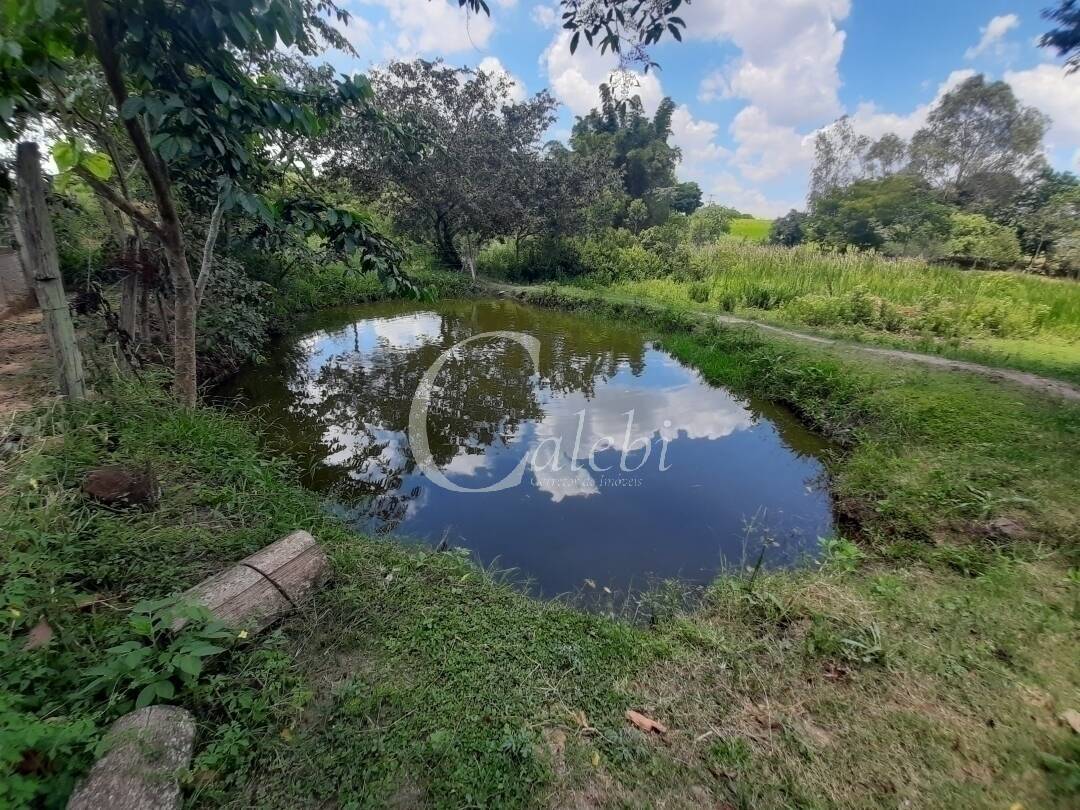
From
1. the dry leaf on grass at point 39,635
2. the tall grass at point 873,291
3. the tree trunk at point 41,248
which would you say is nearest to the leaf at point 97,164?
the tree trunk at point 41,248

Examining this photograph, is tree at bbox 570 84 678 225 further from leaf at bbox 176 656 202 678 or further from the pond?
leaf at bbox 176 656 202 678

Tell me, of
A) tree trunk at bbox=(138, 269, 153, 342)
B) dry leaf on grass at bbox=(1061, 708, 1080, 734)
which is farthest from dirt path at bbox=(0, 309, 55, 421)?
dry leaf on grass at bbox=(1061, 708, 1080, 734)

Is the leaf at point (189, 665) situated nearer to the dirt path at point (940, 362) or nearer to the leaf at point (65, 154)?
the leaf at point (65, 154)

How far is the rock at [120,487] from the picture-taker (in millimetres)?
2365

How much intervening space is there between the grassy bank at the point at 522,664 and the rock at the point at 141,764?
0.06 m

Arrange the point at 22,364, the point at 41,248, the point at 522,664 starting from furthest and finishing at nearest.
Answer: the point at 22,364 → the point at 41,248 → the point at 522,664

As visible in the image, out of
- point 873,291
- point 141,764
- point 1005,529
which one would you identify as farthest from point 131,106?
point 873,291

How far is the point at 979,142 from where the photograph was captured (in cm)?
2034

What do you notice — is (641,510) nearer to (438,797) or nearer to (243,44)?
(438,797)

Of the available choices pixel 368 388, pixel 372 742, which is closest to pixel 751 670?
pixel 372 742

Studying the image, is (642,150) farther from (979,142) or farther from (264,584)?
(264,584)

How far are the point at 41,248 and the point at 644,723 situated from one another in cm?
384

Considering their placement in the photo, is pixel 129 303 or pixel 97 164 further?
pixel 129 303

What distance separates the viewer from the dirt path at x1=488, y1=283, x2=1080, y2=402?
4.98m
